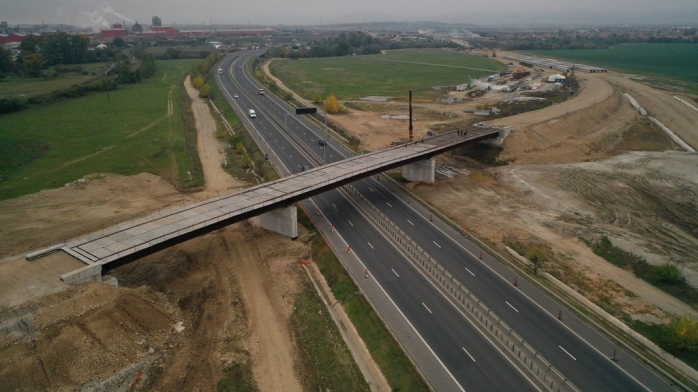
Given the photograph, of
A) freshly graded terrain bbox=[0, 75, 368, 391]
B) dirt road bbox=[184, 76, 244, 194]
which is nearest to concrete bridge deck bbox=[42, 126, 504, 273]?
freshly graded terrain bbox=[0, 75, 368, 391]

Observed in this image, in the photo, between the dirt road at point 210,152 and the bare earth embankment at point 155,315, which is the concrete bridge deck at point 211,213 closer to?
the bare earth embankment at point 155,315

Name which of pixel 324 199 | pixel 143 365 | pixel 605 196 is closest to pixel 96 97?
pixel 324 199

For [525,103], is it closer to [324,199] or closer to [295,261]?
[324,199]

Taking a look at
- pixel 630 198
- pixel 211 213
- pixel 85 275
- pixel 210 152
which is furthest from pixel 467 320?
pixel 210 152

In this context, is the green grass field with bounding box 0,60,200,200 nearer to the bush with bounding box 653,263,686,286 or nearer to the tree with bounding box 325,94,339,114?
the tree with bounding box 325,94,339,114

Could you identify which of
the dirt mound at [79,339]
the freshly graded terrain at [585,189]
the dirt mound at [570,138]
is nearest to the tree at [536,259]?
the freshly graded terrain at [585,189]

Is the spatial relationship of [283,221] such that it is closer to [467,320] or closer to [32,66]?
[467,320]
